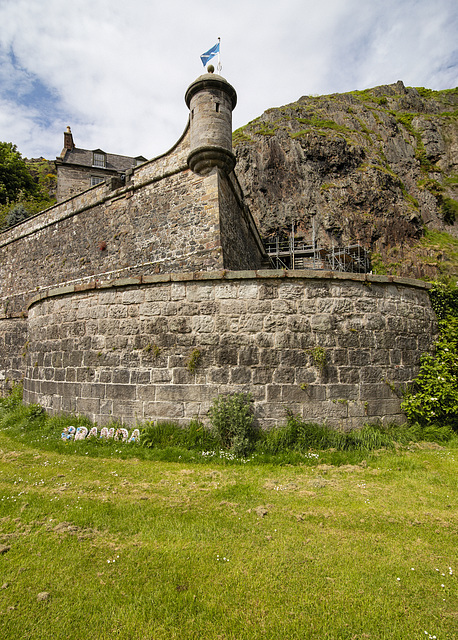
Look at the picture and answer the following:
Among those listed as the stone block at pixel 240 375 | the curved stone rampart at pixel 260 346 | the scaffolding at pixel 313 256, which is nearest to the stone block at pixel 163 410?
the curved stone rampart at pixel 260 346

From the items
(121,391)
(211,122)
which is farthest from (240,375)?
(211,122)

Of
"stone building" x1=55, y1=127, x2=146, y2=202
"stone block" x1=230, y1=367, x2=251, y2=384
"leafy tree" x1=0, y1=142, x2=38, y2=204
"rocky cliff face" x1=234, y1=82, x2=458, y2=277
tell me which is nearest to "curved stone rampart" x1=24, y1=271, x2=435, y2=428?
"stone block" x1=230, y1=367, x2=251, y2=384

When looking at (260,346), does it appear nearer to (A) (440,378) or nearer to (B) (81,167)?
(A) (440,378)

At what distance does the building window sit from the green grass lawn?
31272mm

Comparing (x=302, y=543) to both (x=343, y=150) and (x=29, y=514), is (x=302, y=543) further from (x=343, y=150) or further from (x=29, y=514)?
(x=343, y=150)

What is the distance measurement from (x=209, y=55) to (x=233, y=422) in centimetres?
1389

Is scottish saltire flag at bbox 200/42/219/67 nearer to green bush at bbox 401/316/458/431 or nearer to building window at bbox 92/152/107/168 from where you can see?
green bush at bbox 401/316/458/431

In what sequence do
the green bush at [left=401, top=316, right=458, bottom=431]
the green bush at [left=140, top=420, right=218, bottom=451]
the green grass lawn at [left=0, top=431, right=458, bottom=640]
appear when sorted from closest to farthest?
the green grass lawn at [left=0, top=431, right=458, bottom=640] < the green bush at [left=140, top=420, right=218, bottom=451] < the green bush at [left=401, top=316, right=458, bottom=431]

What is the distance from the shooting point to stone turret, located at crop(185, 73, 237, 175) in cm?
1171

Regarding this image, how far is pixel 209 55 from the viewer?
498 inches

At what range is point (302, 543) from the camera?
123 inches

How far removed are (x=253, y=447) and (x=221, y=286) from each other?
292cm

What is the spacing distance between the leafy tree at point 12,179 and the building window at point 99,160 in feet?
55.0

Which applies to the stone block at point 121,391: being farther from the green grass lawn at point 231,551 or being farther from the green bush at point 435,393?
the green bush at point 435,393
